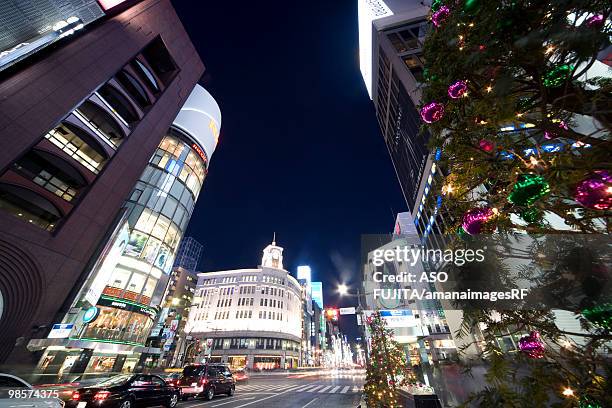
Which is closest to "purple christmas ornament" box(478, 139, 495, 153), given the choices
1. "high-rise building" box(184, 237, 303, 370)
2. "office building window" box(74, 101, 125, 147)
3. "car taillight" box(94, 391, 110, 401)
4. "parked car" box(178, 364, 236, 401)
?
"car taillight" box(94, 391, 110, 401)

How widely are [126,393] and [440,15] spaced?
50.1ft

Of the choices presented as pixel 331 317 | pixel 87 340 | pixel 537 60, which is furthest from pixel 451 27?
pixel 87 340

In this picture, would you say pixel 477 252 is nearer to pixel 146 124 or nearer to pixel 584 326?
pixel 584 326

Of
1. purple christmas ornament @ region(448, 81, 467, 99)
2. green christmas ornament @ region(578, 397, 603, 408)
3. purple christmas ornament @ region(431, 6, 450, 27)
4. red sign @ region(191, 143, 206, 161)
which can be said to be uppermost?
red sign @ region(191, 143, 206, 161)

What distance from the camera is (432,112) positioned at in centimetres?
315

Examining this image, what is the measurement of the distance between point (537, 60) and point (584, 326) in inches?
102

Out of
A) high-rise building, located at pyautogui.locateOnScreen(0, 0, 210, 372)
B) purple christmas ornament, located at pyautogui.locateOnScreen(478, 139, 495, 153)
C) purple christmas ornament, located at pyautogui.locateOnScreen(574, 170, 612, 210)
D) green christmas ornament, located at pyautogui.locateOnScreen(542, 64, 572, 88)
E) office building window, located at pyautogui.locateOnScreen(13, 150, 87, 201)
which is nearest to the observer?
purple christmas ornament, located at pyautogui.locateOnScreen(574, 170, 612, 210)

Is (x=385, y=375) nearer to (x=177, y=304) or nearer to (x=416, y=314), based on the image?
(x=416, y=314)

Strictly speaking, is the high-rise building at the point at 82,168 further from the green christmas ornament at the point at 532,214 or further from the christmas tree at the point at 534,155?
the green christmas ornament at the point at 532,214

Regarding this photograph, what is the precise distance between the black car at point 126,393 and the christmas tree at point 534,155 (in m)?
12.6

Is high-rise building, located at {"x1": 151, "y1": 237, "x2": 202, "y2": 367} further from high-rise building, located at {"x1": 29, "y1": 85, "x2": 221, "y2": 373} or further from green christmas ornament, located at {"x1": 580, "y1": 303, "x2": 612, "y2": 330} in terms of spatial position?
green christmas ornament, located at {"x1": 580, "y1": 303, "x2": 612, "y2": 330}

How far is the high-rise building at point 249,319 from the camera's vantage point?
72812 millimetres

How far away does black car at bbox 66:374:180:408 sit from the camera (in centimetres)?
872

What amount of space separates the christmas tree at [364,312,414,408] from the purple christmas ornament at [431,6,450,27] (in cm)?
1011
